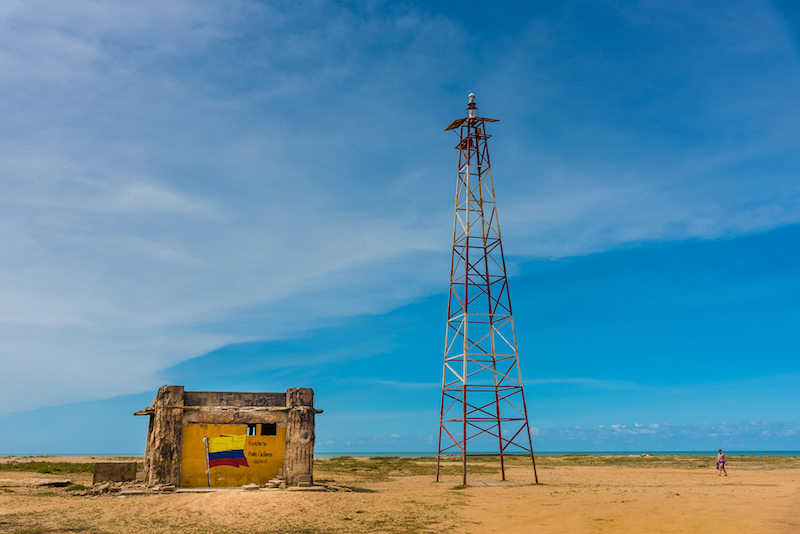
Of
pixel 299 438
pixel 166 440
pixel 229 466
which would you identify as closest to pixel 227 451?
pixel 229 466

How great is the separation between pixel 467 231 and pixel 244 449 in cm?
1871

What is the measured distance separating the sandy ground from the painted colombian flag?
2458 mm

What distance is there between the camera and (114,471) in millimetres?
27359

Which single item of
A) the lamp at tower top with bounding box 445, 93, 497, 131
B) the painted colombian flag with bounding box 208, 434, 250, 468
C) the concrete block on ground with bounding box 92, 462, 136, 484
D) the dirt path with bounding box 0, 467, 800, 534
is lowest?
the dirt path with bounding box 0, 467, 800, 534

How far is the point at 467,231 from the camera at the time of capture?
36125 millimetres

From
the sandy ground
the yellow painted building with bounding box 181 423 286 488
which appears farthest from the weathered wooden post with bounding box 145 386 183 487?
the sandy ground

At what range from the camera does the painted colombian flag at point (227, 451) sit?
26516 mm

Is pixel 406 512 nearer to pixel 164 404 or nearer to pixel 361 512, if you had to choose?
pixel 361 512

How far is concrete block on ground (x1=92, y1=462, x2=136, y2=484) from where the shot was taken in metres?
27.1

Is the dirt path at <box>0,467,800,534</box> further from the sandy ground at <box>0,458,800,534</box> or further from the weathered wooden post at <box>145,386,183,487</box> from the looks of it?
the weathered wooden post at <box>145,386,183,487</box>

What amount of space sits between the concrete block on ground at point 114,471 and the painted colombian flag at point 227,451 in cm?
432

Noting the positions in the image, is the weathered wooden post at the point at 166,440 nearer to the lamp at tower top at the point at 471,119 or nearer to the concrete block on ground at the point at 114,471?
the concrete block on ground at the point at 114,471

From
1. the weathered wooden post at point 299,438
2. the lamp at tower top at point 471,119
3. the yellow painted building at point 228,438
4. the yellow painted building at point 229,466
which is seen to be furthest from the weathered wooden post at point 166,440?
the lamp at tower top at point 471,119

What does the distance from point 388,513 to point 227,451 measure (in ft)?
29.0
